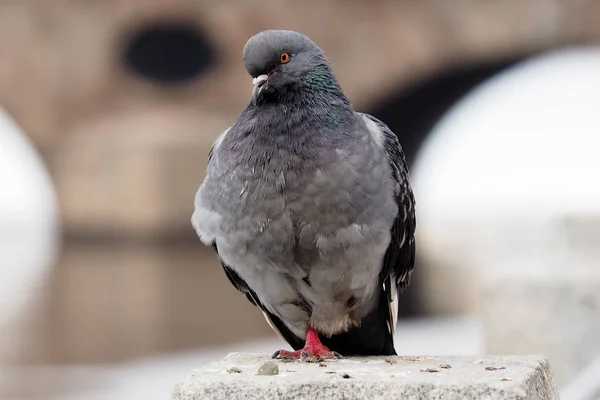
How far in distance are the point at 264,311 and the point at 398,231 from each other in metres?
0.66

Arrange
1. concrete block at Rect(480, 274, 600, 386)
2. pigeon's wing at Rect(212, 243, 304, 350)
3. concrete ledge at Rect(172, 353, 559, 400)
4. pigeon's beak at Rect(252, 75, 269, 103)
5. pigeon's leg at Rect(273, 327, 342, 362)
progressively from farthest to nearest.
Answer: concrete block at Rect(480, 274, 600, 386) < pigeon's wing at Rect(212, 243, 304, 350) < pigeon's beak at Rect(252, 75, 269, 103) < pigeon's leg at Rect(273, 327, 342, 362) < concrete ledge at Rect(172, 353, 559, 400)

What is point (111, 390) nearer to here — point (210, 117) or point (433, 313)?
point (210, 117)

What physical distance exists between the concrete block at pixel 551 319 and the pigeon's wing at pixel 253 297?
224cm

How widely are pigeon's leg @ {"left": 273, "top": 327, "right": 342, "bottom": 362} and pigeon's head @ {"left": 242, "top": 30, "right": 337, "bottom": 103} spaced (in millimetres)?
886

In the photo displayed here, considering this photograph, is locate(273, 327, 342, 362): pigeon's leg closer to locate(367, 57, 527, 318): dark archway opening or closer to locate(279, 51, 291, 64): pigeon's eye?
locate(279, 51, 291, 64): pigeon's eye

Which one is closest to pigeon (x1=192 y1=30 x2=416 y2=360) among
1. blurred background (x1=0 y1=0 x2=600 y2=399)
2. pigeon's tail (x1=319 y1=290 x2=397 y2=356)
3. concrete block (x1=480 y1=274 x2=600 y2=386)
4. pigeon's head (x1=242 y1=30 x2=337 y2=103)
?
pigeon's head (x1=242 y1=30 x2=337 y2=103)

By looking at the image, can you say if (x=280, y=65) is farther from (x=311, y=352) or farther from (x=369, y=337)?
(x=369, y=337)

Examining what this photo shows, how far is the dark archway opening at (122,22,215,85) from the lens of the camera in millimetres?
12961

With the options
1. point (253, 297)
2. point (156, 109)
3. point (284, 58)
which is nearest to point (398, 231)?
point (253, 297)

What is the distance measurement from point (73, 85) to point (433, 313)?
668 cm

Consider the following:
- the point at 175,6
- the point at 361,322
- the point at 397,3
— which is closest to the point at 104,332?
the point at 175,6

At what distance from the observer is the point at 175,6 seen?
12.8 metres

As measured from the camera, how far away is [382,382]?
2664mm

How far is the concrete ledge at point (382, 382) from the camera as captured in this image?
2594 millimetres
